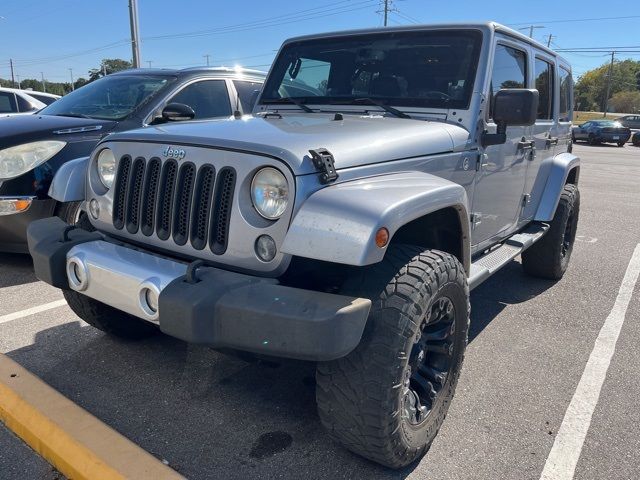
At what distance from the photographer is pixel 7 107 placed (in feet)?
30.8

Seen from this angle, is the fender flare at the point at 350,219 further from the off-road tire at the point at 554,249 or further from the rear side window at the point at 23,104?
the rear side window at the point at 23,104

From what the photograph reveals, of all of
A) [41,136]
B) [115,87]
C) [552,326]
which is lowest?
[552,326]

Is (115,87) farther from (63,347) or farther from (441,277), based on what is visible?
(441,277)

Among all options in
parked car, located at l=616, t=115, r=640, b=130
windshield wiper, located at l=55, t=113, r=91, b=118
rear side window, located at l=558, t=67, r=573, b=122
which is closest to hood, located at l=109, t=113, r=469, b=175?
rear side window, located at l=558, t=67, r=573, b=122

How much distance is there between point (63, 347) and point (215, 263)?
5.48 ft

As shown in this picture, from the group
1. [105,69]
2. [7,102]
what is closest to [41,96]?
[7,102]

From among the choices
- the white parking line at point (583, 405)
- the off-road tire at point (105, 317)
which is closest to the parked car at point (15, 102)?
the off-road tire at point (105, 317)

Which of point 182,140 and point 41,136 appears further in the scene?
point 41,136

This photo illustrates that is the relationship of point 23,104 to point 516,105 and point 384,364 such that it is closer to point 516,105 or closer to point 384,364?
point 516,105

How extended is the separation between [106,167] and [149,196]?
436 mm

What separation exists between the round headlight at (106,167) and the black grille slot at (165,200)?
46cm

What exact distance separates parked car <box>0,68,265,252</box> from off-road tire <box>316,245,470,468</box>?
1975mm

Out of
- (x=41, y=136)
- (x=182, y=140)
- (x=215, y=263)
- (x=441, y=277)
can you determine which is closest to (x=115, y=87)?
(x=41, y=136)

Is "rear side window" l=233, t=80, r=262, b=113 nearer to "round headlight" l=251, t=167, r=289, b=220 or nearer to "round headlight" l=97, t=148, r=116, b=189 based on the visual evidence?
"round headlight" l=97, t=148, r=116, b=189
